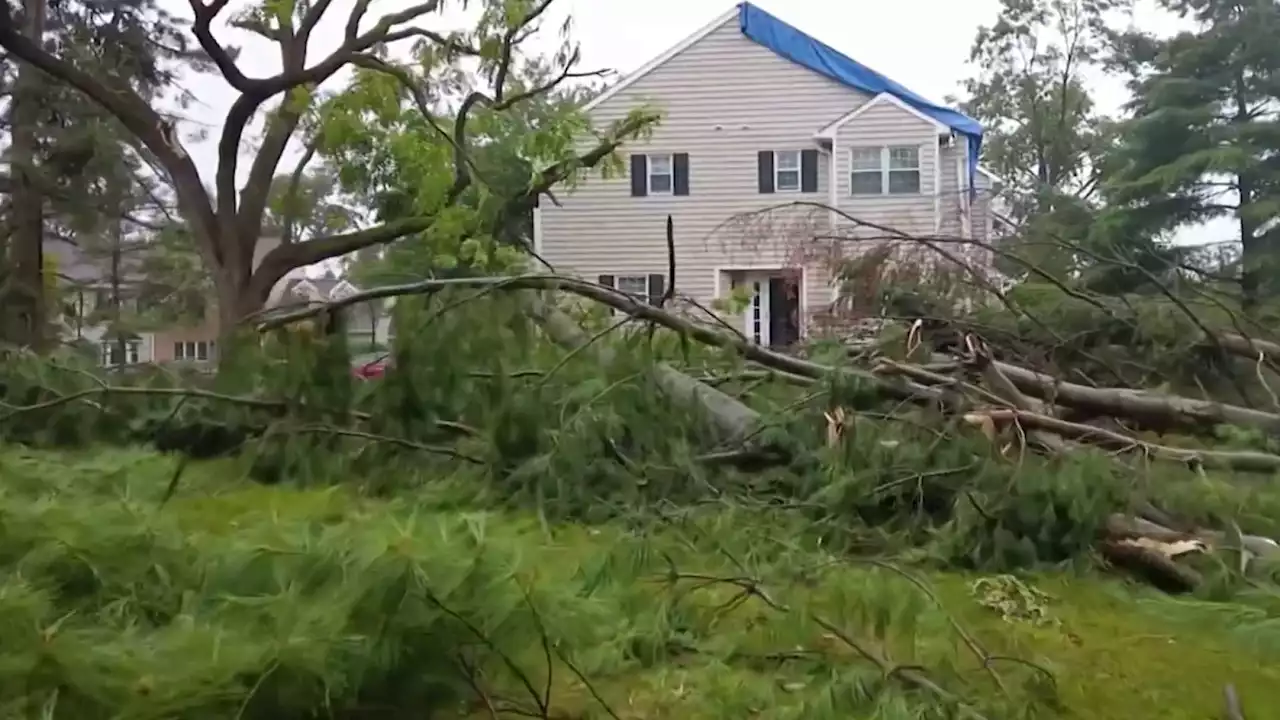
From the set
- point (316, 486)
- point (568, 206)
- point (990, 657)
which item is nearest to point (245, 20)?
point (568, 206)

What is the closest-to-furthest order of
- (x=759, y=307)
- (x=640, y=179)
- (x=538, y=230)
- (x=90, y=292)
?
1. (x=90, y=292)
2. (x=759, y=307)
3. (x=640, y=179)
4. (x=538, y=230)

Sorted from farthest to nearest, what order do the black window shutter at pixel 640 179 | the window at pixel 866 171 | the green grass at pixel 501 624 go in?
the black window shutter at pixel 640 179, the window at pixel 866 171, the green grass at pixel 501 624

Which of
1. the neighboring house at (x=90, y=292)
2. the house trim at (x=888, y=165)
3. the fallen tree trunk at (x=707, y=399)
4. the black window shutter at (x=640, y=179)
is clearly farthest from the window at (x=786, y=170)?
the fallen tree trunk at (x=707, y=399)

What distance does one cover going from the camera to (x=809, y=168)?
1728 cm

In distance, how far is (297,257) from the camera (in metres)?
12.9

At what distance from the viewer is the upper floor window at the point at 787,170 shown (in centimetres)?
1728

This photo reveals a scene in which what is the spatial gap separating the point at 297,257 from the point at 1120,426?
1049 cm

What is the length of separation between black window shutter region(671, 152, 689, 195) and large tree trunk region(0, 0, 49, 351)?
8756 mm

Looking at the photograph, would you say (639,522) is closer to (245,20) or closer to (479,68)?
(479,68)

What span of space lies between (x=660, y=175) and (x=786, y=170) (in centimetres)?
197

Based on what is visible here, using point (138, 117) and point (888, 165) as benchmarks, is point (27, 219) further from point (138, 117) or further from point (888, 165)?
point (888, 165)

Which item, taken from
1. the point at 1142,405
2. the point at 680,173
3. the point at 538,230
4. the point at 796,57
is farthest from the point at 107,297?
the point at 1142,405

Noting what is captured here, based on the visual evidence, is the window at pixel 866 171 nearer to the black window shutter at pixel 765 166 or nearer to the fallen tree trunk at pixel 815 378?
the black window shutter at pixel 765 166

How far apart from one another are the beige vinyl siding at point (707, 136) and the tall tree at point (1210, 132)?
5814 mm
